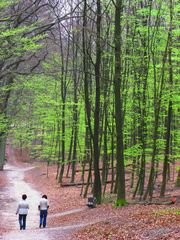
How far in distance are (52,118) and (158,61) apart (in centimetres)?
1285

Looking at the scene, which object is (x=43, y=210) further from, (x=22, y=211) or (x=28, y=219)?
(x=28, y=219)

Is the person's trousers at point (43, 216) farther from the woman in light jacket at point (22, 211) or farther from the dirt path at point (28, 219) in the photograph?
the woman in light jacket at point (22, 211)

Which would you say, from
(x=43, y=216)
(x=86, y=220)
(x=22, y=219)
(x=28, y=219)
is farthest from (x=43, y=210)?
(x=28, y=219)

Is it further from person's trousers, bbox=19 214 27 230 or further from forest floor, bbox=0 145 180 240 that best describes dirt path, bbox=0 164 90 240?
person's trousers, bbox=19 214 27 230

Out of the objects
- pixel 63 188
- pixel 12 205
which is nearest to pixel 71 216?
pixel 12 205

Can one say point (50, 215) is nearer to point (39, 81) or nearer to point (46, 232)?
point (46, 232)

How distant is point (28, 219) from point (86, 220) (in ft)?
16.7

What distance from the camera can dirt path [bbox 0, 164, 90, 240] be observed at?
13000 millimetres

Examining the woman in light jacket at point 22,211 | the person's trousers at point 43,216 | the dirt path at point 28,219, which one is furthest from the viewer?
the person's trousers at point 43,216

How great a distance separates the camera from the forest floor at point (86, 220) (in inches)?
436

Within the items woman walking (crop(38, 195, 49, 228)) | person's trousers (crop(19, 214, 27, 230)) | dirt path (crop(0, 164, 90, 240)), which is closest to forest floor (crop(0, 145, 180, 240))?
dirt path (crop(0, 164, 90, 240))

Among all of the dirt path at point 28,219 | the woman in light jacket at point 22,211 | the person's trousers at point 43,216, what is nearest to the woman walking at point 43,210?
the person's trousers at point 43,216

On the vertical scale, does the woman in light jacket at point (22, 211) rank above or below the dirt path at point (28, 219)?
above

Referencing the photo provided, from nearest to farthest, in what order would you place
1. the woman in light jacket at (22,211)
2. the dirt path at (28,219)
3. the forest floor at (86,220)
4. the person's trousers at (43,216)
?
the forest floor at (86,220) < the dirt path at (28,219) < the woman in light jacket at (22,211) < the person's trousers at (43,216)
